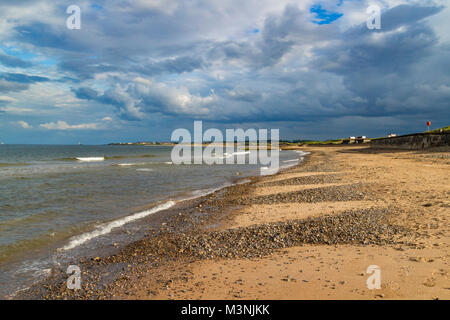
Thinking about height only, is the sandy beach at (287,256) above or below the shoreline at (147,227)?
above

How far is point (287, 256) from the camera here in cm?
801

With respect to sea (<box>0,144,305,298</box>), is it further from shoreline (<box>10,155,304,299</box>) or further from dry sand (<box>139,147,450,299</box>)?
dry sand (<box>139,147,450,299</box>)

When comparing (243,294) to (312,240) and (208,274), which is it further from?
(312,240)

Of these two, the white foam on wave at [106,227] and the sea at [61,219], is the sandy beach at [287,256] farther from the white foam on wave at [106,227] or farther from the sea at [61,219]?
the white foam on wave at [106,227]

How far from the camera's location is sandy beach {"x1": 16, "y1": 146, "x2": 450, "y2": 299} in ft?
20.4

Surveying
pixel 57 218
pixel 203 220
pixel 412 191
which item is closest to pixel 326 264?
pixel 203 220

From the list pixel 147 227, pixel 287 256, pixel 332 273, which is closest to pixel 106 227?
pixel 147 227

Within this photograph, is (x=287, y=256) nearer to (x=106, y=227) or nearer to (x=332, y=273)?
(x=332, y=273)

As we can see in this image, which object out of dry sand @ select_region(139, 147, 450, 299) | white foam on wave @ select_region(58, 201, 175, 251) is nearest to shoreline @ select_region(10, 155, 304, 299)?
white foam on wave @ select_region(58, 201, 175, 251)

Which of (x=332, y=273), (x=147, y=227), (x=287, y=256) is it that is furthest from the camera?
(x=147, y=227)

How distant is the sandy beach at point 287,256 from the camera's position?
620 cm

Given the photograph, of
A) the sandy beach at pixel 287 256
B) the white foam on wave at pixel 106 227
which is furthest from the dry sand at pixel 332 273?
the white foam on wave at pixel 106 227

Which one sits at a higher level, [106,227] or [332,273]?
[332,273]
